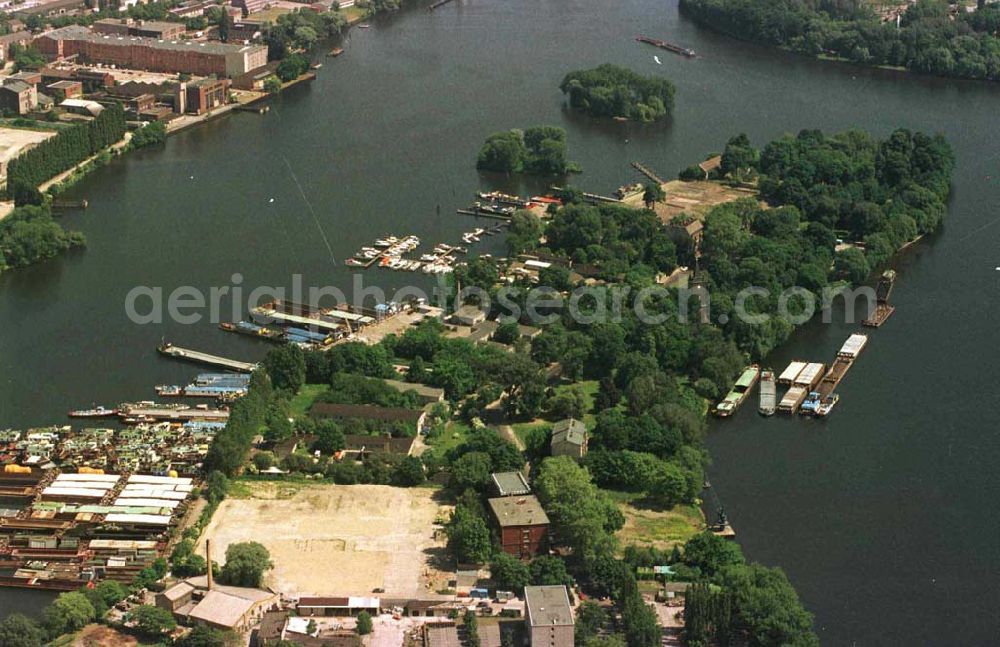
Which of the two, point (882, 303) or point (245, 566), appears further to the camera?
point (882, 303)

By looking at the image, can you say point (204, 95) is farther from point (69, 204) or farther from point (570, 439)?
point (570, 439)

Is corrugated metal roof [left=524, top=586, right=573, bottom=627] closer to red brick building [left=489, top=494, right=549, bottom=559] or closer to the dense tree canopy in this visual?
red brick building [left=489, top=494, right=549, bottom=559]

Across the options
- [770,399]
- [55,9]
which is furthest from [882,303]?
[55,9]

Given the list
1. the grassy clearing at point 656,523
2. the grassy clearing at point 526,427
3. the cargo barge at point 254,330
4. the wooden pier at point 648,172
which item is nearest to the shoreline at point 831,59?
the wooden pier at point 648,172

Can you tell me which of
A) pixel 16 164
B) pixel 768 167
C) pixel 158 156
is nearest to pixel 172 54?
pixel 158 156

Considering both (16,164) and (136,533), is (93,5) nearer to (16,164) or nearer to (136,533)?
(16,164)

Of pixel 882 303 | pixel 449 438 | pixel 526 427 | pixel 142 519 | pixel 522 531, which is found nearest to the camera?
Answer: pixel 522 531
